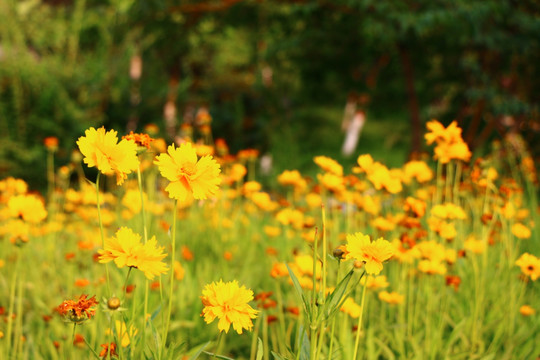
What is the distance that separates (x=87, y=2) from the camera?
6758 mm

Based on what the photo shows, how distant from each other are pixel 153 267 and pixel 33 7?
24.7ft

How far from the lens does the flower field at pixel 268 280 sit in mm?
828

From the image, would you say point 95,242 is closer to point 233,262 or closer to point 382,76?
point 233,262

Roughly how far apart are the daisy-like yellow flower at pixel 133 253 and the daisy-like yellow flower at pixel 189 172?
3.9 inches

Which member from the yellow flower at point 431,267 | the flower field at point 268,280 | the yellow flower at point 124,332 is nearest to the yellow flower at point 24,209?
the flower field at point 268,280

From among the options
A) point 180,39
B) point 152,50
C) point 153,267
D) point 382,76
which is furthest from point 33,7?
point 153,267

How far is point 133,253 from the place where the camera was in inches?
31.1

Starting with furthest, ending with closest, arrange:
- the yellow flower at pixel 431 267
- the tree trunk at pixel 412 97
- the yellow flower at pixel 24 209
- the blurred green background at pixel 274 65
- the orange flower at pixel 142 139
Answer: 1. the tree trunk at pixel 412 97
2. the blurred green background at pixel 274 65
3. the yellow flower at pixel 431 267
4. the yellow flower at pixel 24 209
5. the orange flower at pixel 142 139

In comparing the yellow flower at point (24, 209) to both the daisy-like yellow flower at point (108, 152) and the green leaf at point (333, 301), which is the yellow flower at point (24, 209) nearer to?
the daisy-like yellow flower at point (108, 152)

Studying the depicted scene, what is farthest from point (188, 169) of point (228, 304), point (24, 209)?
point (24, 209)

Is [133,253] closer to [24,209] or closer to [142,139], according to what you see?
[142,139]

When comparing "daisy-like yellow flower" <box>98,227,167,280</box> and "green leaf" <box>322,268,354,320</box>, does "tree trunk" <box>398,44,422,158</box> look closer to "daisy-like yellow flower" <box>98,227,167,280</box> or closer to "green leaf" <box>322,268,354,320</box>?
"green leaf" <box>322,268,354,320</box>

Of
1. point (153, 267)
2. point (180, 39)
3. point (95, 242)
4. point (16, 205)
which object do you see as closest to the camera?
point (153, 267)

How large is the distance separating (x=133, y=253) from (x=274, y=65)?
284 inches
